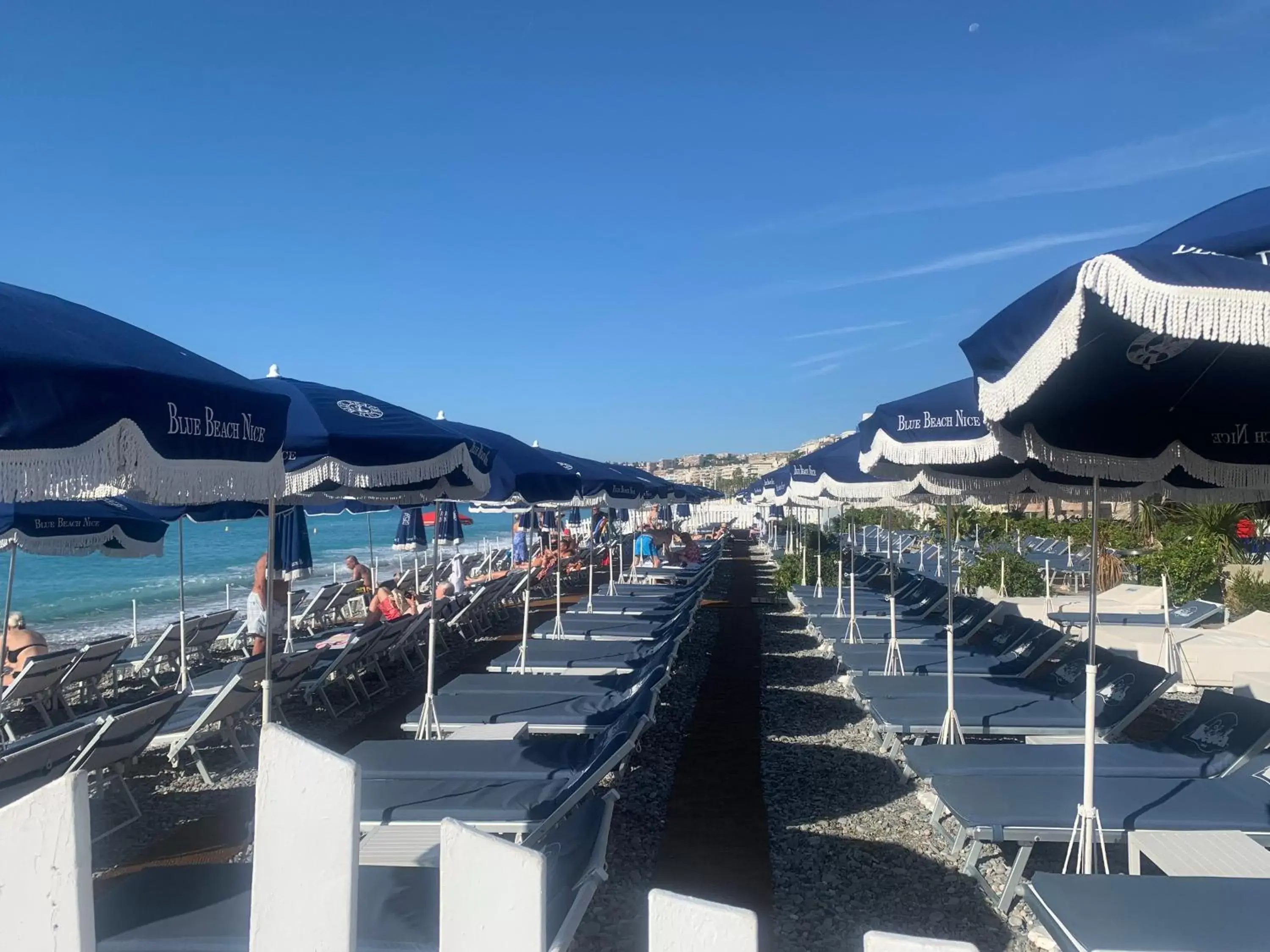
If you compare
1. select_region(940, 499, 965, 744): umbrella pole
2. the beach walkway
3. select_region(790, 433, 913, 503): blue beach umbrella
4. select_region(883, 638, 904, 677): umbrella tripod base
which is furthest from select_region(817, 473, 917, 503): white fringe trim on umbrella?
the beach walkway

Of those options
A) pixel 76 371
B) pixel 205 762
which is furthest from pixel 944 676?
pixel 76 371

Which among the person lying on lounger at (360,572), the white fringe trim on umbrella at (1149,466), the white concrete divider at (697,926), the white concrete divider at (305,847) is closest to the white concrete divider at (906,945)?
the white concrete divider at (697,926)

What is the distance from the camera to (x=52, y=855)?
1.65 m

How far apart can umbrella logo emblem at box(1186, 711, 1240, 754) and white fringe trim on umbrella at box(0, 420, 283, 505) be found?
15.3 ft

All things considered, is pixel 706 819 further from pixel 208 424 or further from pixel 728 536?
pixel 728 536

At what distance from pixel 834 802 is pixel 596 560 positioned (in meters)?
16.5

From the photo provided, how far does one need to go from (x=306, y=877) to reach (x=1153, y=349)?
2.55 metres

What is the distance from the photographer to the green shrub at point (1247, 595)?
1074cm

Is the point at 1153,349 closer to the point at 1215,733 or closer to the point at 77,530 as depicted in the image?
the point at 1215,733

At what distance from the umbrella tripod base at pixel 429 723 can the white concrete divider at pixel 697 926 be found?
14.8 ft

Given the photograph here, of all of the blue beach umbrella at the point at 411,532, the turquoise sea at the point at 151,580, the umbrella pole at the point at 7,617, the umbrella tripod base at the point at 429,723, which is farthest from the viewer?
the turquoise sea at the point at 151,580

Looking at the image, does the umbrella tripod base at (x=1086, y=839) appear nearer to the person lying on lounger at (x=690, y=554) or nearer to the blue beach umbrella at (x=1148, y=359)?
the blue beach umbrella at (x=1148, y=359)

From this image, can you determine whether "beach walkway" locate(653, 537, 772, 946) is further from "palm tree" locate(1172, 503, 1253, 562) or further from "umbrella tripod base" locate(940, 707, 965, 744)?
"palm tree" locate(1172, 503, 1253, 562)

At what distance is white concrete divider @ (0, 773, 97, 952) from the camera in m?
1.63
